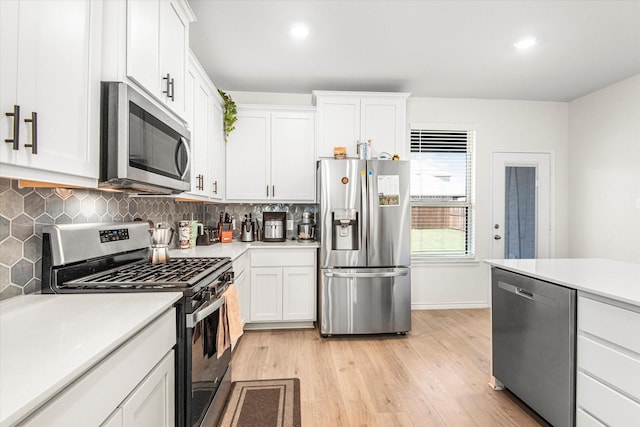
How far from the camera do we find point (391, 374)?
251 centimetres

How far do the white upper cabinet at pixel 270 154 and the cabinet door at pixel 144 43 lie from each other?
199 cm

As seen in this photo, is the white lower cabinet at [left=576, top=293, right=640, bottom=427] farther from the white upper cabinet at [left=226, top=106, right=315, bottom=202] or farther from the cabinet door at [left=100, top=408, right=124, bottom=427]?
the white upper cabinet at [left=226, top=106, right=315, bottom=202]

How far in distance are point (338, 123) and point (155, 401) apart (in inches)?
120

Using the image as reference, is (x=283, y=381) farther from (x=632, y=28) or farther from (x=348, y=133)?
(x=632, y=28)

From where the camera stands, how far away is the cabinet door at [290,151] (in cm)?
369

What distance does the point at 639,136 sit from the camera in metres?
3.44

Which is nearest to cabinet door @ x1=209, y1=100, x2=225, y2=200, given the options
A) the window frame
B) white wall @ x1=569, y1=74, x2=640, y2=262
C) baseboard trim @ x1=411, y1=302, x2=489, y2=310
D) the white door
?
the window frame

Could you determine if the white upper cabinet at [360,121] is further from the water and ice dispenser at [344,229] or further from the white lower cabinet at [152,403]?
the white lower cabinet at [152,403]

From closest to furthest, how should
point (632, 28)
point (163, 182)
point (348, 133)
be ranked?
1. point (163, 182)
2. point (632, 28)
3. point (348, 133)

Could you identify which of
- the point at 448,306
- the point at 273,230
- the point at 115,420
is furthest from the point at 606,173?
the point at 115,420

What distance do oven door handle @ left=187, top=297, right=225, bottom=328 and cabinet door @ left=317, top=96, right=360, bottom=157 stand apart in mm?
2319

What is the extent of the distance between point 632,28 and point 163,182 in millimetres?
3580

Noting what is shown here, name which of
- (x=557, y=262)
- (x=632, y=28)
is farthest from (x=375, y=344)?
(x=632, y=28)

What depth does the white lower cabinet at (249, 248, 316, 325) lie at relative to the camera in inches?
131
